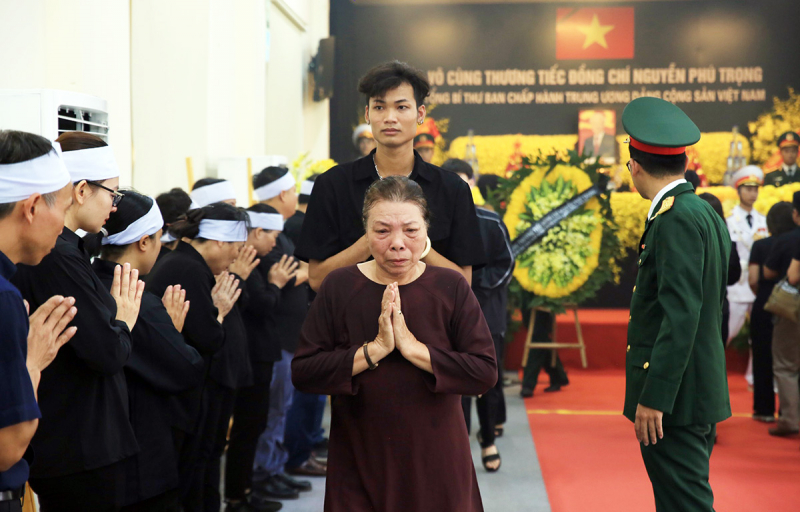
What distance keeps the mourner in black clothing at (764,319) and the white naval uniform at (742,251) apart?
1.02 m

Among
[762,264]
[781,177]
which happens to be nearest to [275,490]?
[762,264]

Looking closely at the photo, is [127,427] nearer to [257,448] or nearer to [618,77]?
[257,448]

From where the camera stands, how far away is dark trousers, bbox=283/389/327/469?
14.9ft

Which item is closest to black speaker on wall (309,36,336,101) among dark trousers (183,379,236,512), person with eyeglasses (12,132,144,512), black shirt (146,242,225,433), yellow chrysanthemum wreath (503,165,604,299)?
yellow chrysanthemum wreath (503,165,604,299)

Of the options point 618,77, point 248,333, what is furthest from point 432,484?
point 618,77

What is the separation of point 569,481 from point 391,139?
2.73 metres

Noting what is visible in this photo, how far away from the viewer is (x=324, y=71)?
10.8 meters

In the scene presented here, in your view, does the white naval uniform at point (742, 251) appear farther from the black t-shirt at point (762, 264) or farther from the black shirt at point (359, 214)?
the black shirt at point (359, 214)

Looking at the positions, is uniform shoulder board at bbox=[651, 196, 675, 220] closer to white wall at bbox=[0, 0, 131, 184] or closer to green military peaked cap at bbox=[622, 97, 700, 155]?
green military peaked cap at bbox=[622, 97, 700, 155]

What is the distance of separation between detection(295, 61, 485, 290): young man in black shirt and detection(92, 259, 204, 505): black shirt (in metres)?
0.53

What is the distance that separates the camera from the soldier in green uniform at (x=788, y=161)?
28.3ft

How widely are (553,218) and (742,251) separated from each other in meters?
1.87

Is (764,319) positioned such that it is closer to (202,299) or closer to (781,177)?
(781,177)

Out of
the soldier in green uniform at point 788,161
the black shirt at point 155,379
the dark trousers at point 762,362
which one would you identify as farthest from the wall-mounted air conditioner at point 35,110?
the soldier in green uniform at point 788,161
